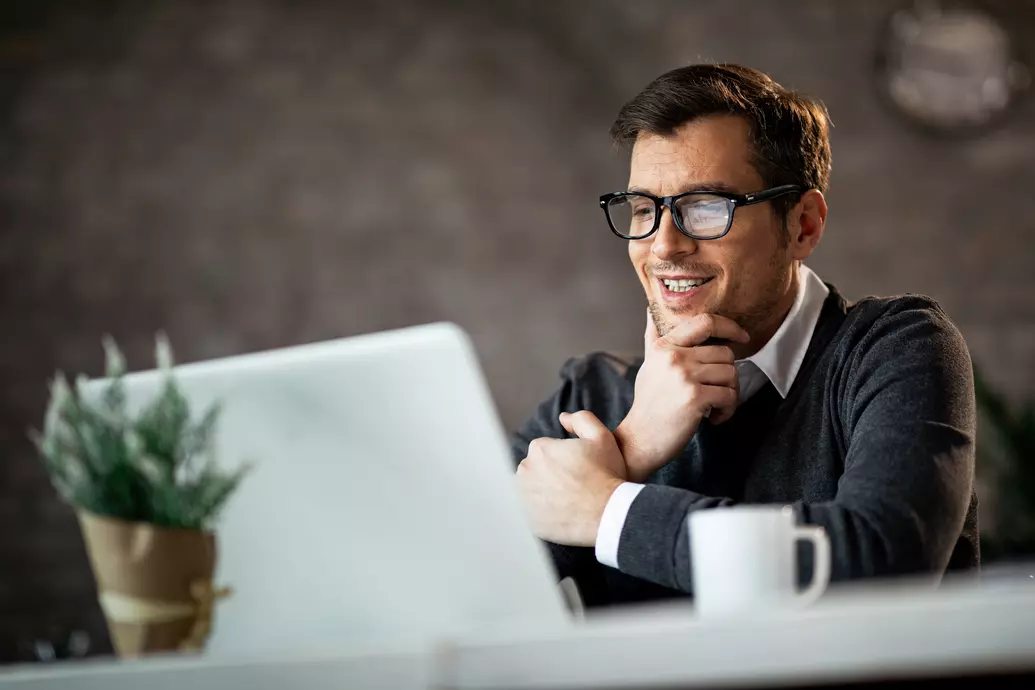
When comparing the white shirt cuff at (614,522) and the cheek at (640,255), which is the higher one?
the cheek at (640,255)

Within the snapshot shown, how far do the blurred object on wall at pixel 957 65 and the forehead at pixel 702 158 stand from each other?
2.09 m

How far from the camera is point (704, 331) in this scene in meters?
1.63

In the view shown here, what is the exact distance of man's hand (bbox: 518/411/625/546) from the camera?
131 cm

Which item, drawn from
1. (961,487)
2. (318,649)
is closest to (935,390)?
(961,487)

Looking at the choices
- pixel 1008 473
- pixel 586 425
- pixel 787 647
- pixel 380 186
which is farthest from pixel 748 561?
pixel 380 186

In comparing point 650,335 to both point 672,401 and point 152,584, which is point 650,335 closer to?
point 672,401

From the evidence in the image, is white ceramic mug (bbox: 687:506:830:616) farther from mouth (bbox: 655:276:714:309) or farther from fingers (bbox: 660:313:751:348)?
mouth (bbox: 655:276:714:309)

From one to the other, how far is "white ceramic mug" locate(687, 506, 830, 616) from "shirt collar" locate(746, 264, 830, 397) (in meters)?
0.82

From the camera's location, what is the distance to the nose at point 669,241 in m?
1.69

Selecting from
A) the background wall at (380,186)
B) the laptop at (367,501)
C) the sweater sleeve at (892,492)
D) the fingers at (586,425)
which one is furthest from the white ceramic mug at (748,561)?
the background wall at (380,186)

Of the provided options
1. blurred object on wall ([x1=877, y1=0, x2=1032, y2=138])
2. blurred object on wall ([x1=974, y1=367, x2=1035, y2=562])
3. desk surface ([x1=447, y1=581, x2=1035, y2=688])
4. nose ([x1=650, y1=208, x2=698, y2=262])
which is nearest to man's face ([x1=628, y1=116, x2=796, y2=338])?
nose ([x1=650, y1=208, x2=698, y2=262])

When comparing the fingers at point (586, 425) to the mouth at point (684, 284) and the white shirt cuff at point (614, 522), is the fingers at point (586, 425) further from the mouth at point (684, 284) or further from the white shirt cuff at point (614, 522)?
the mouth at point (684, 284)

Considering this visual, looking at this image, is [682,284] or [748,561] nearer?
[748,561]

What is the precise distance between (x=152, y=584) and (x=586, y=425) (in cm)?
72
